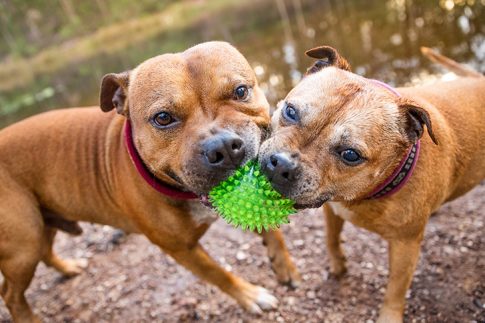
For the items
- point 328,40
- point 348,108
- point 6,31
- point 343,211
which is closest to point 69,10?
point 6,31

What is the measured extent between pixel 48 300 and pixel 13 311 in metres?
0.71

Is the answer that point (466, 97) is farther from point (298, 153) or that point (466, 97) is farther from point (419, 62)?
point (419, 62)

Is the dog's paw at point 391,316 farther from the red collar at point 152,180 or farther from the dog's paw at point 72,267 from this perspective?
the dog's paw at point 72,267

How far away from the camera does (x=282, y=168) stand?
2.76m

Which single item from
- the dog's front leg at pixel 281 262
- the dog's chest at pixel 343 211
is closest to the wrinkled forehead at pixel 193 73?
the dog's chest at pixel 343 211

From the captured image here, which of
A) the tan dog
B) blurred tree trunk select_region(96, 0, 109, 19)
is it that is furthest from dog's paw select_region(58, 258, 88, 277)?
blurred tree trunk select_region(96, 0, 109, 19)

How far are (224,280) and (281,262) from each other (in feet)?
1.94

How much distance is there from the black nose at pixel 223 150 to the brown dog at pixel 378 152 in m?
0.19

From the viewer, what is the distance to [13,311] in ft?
13.9

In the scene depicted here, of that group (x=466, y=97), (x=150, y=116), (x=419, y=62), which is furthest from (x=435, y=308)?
(x=419, y=62)

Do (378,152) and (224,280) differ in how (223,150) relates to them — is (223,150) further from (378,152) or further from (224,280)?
(224,280)

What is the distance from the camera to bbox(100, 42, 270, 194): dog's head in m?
2.94

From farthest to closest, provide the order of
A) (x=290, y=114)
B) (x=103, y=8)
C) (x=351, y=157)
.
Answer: (x=103, y=8), (x=290, y=114), (x=351, y=157)

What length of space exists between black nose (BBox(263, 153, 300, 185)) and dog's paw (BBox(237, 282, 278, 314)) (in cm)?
164
